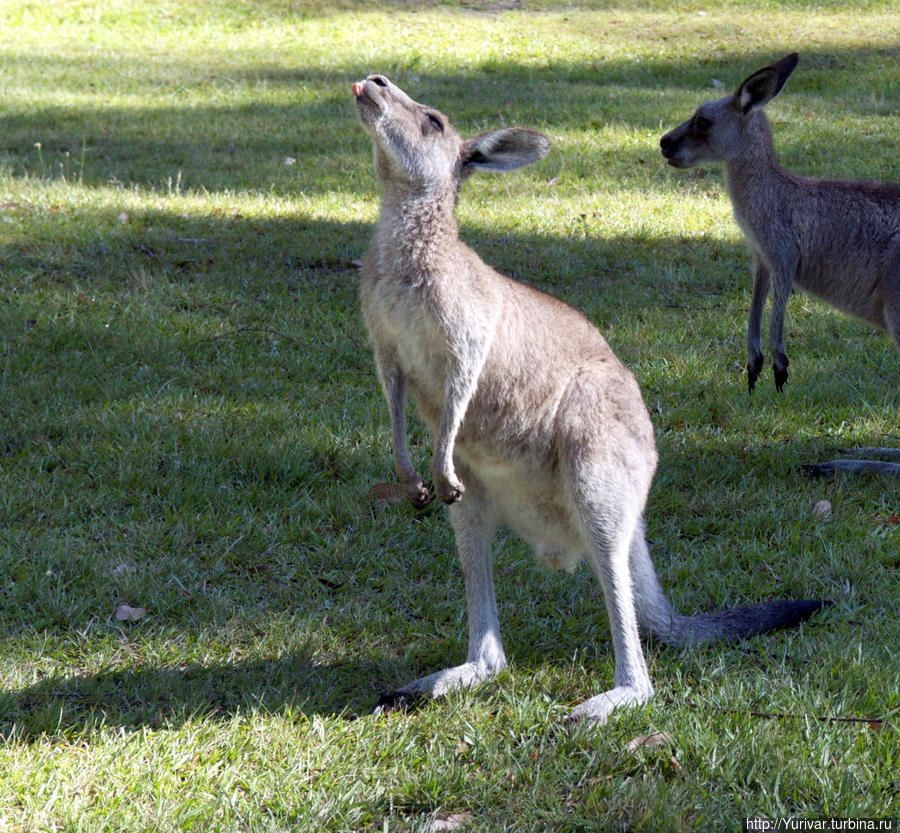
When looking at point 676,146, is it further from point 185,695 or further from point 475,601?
point 185,695

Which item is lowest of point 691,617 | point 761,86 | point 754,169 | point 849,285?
point 691,617

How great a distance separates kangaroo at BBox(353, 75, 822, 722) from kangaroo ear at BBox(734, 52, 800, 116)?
2.20 meters

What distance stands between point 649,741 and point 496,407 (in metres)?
0.94

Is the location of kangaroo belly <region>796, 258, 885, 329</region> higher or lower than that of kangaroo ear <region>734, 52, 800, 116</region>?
lower

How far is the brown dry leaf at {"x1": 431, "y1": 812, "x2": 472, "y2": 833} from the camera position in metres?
2.28

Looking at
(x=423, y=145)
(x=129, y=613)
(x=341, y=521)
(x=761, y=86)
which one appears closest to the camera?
(x=423, y=145)

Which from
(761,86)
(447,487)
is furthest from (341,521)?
(761,86)

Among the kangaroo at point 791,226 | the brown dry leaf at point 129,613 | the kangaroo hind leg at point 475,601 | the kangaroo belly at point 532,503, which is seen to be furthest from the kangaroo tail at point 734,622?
the kangaroo at point 791,226

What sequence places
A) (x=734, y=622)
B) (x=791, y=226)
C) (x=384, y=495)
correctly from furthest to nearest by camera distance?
1. (x=791, y=226)
2. (x=384, y=495)
3. (x=734, y=622)

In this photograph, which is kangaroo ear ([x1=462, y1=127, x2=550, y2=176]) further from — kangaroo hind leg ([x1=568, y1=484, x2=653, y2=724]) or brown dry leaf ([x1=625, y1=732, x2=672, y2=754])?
brown dry leaf ([x1=625, y1=732, x2=672, y2=754])

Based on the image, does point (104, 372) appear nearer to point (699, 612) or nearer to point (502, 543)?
point (502, 543)

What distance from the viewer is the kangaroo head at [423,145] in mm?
2783

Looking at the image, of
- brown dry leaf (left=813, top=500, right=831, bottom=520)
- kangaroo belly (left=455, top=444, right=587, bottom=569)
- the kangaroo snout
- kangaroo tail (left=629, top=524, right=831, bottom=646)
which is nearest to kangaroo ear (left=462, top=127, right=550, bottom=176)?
kangaroo belly (left=455, top=444, right=587, bottom=569)

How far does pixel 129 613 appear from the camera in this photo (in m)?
3.10
